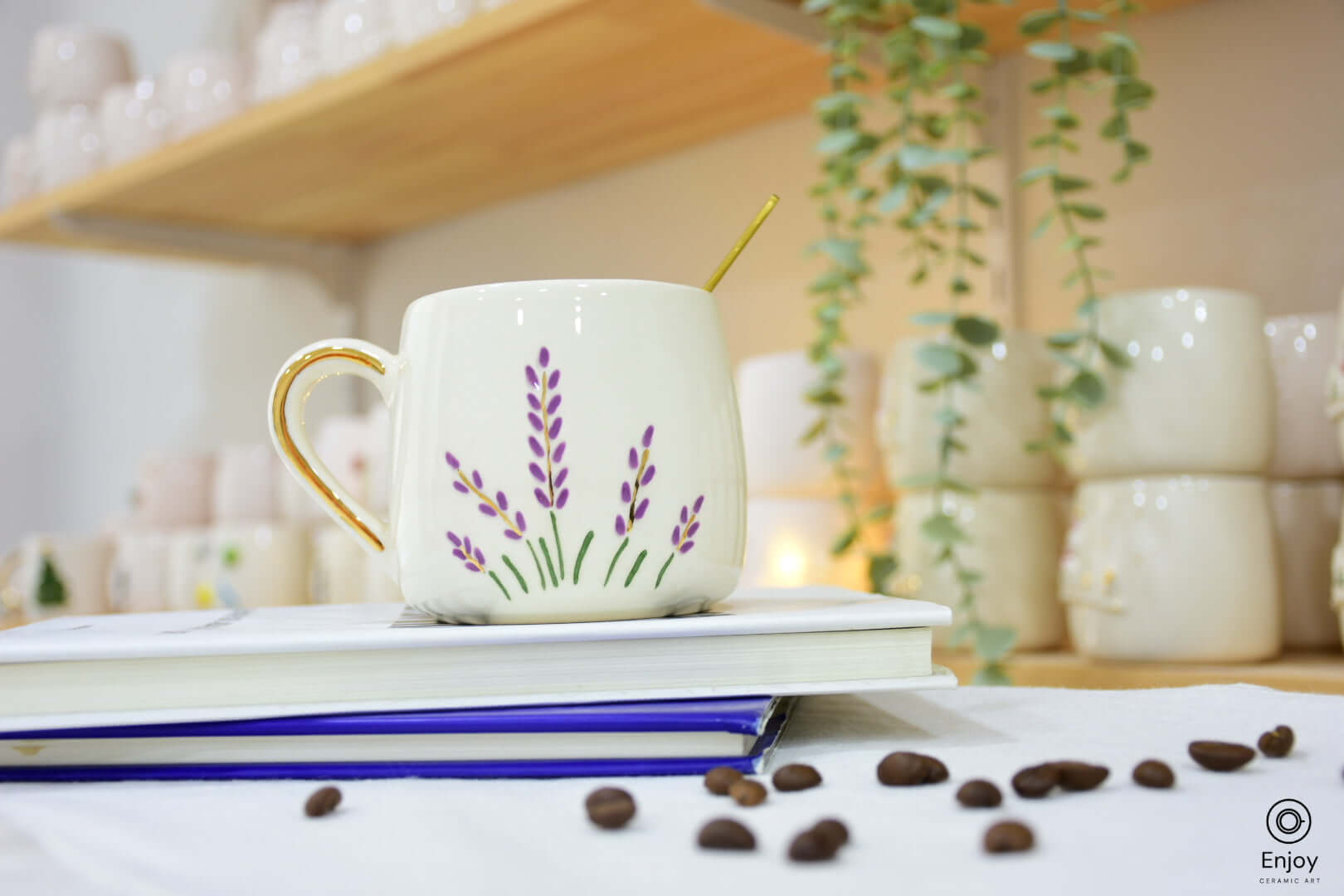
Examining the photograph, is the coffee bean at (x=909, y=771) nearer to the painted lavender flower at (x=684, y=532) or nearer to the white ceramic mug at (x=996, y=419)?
the painted lavender flower at (x=684, y=532)

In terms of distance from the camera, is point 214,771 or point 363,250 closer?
point 214,771

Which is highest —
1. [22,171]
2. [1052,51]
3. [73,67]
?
[73,67]

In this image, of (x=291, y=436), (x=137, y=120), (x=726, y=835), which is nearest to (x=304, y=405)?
(x=291, y=436)

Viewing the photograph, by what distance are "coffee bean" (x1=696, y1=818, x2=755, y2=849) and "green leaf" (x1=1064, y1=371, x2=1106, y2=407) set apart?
52 cm

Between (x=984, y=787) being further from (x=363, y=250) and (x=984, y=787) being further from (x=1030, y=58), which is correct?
(x=363, y=250)

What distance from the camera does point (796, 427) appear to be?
937 millimetres

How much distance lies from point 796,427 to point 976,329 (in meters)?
0.23

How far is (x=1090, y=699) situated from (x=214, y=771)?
0.96 feet

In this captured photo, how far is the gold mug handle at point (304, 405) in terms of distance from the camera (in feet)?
1.43

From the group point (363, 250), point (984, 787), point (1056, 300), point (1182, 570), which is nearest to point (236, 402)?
point (363, 250)

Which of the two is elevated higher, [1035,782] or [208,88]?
[208,88]

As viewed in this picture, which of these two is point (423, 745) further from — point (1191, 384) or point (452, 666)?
point (1191, 384)

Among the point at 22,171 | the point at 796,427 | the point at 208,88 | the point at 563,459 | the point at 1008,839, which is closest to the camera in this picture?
the point at 1008,839

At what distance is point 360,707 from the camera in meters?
0.35
